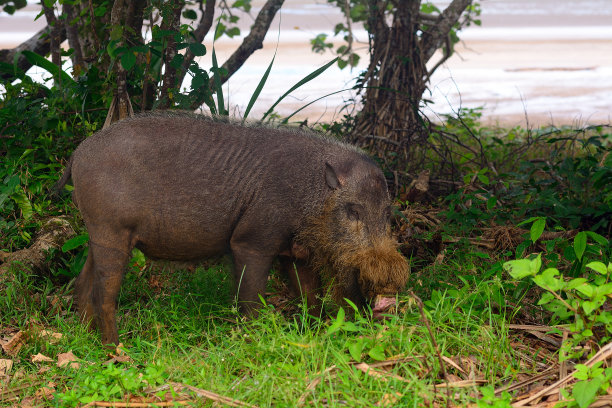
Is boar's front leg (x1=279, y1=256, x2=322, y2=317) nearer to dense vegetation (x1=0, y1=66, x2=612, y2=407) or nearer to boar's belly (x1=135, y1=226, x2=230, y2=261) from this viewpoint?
dense vegetation (x1=0, y1=66, x2=612, y2=407)

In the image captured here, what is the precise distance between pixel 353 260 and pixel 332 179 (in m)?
0.48

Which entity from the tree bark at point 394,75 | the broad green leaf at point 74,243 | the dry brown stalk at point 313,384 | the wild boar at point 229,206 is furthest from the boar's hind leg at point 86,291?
the tree bark at point 394,75

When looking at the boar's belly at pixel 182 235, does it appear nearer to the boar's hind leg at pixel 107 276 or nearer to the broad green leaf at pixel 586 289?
the boar's hind leg at pixel 107 276

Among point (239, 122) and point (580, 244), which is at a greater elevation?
point (239, 122)

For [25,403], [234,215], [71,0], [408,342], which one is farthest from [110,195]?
[71,0]

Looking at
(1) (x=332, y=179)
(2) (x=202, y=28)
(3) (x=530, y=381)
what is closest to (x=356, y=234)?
(1) (x=332, y=179)

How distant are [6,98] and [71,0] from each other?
3.21 ft

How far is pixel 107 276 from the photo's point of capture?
3977 mm

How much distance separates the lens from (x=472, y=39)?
2030cm

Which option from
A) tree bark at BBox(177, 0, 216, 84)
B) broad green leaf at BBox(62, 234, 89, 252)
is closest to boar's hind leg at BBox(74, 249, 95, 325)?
broad green leaf at BBox(62, 234, 89, 252)

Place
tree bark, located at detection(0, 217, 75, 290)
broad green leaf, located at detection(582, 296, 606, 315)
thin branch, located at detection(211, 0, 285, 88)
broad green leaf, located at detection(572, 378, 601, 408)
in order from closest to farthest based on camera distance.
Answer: broad green leaf, located at detection(572, 378, 601, 408)
broad green leaf, located at detection(582, 296, 606, 315)
tree bark, located at detection(0, 217, 75, 290)
thin branch, located at detection(211, 0, 285, 88)

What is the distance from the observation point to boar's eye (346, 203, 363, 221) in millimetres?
4039

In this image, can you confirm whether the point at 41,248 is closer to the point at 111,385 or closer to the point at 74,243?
the point at 74,243

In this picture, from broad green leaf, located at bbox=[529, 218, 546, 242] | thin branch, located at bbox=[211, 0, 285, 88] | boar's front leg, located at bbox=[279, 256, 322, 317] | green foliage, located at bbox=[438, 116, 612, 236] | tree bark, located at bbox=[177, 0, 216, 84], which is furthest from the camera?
thin branch, located at bbox=[211, 0, 285, 88]
